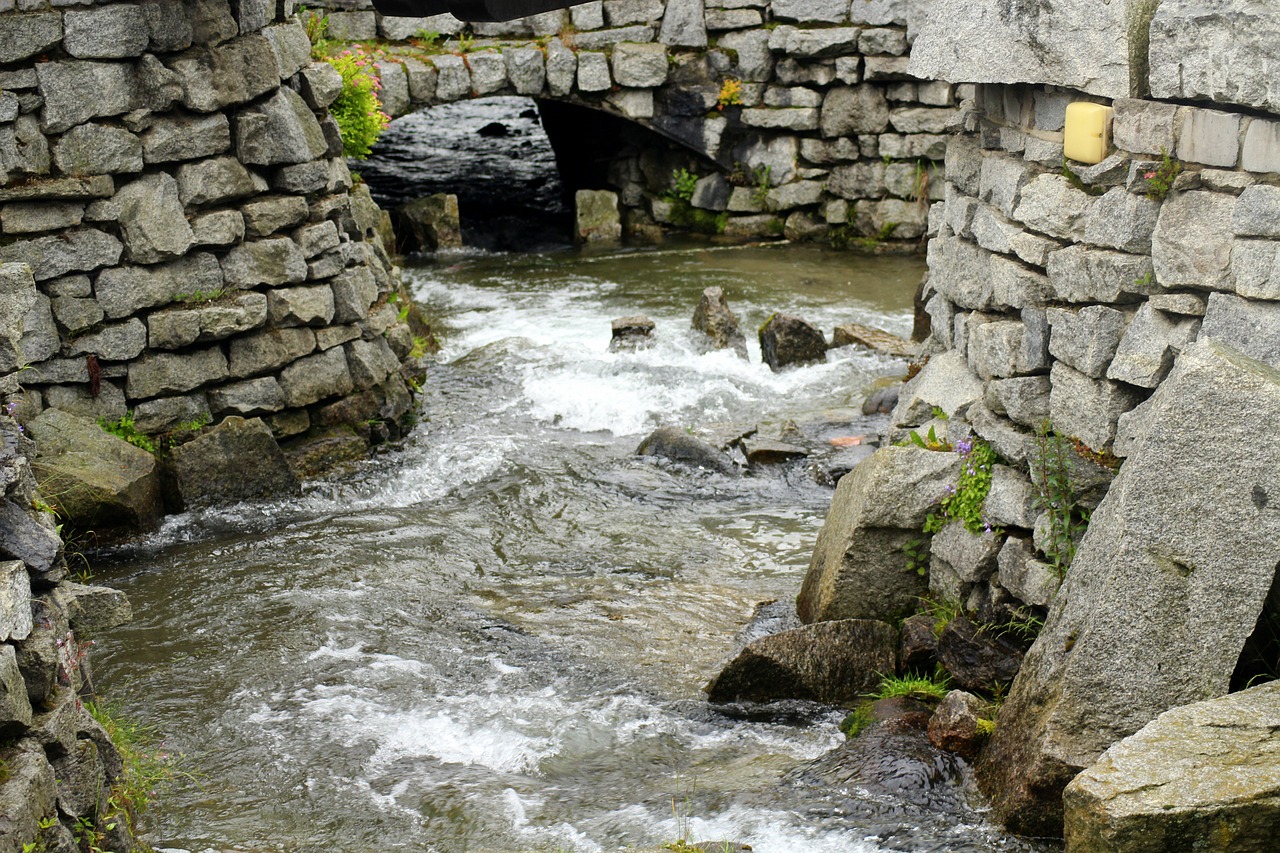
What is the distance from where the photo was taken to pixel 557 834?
14.3ft

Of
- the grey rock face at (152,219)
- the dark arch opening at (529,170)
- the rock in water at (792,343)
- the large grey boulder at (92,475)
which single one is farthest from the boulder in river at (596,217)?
the large grey boulder at (92,475)

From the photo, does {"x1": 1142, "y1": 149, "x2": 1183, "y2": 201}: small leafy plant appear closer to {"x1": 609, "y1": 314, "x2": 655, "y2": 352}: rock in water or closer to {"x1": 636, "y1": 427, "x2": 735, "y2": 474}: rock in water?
{"x1": 636, "y1": 427, "x2": 735, "y2": 474}: rock in water

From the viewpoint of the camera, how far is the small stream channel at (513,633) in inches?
175

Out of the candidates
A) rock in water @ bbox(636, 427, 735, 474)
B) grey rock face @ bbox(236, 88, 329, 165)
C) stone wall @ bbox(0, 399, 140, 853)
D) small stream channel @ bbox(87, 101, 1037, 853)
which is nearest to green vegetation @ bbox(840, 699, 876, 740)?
small stream channel @ bbox(87, 101, 1037, 853)

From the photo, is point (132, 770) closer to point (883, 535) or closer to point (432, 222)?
point (883, 535)

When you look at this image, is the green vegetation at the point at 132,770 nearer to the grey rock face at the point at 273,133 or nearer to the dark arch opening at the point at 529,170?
the grey rock face at the point at 273,133

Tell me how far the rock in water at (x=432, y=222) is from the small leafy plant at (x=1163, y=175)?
11268 mm

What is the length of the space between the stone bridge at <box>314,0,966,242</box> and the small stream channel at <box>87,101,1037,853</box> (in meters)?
4.23

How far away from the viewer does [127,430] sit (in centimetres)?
749

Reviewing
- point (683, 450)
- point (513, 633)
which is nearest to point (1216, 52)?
point (513, 633)

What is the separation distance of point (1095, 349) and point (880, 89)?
10214 millimetres

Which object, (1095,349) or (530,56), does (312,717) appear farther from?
(530,56)

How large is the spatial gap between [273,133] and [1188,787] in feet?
20.5

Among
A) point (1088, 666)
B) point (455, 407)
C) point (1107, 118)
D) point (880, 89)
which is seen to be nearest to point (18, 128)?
point (455, 407)
